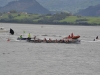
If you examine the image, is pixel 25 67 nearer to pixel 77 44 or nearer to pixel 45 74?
pixel 45 74

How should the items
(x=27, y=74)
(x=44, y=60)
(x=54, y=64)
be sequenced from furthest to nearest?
(x=44, y=60), (x=54, y=64), (x=27, y=74)

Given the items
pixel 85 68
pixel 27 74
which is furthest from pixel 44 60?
pixel 27 74

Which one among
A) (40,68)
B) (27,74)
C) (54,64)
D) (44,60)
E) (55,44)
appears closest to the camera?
(27,74)

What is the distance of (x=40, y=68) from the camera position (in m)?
73.2

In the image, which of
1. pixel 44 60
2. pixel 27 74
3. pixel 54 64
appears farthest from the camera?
pixel 44 60

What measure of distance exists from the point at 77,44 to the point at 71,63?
48.2 m

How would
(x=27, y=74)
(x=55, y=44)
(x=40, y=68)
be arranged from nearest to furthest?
1. (x=27, y=74)
2. (x=40, y=68)
3. (x=55, y=44)

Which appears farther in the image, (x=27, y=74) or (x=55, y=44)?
(x=55, y=44)

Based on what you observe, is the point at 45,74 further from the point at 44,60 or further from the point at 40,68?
the point at 44,60

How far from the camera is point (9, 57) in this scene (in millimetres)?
88312

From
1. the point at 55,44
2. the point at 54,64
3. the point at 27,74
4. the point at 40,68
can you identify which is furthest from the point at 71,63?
the point at 55,44

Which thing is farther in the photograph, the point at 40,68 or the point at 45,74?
the point at 40,68

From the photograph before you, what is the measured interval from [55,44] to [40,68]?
55.3 metres

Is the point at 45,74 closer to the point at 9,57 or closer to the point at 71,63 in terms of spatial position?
the point at 71,63
